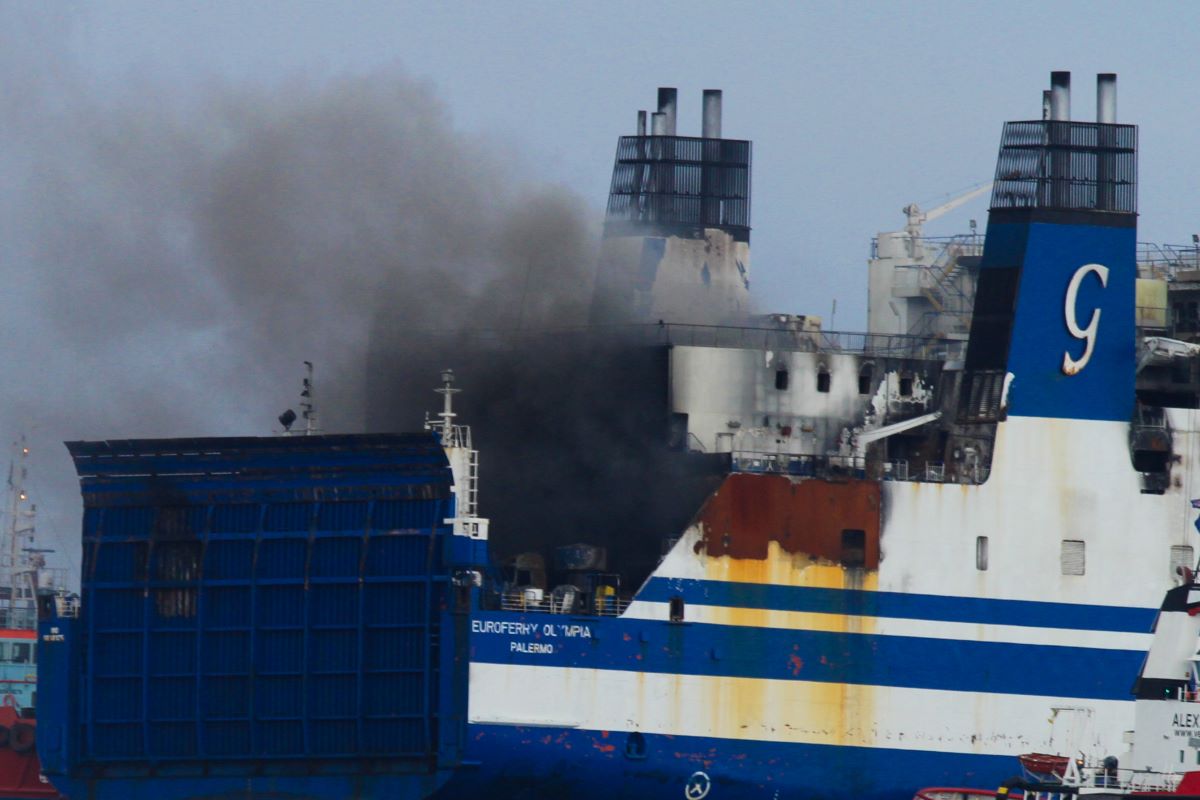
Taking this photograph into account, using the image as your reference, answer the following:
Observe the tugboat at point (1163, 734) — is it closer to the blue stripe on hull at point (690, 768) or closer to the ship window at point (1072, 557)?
the blue stripe on hull at point (690, 768)

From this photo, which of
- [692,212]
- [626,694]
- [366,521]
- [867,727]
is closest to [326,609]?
[366,521]

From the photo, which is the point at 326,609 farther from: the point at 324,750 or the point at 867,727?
the point at 867,727

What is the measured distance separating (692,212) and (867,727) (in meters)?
13.7

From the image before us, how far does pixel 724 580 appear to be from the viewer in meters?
54.2

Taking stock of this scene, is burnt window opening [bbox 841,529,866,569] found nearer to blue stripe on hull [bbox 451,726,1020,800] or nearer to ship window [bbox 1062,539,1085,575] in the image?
blue stripe on hull [bbox 451,726,1020,800]

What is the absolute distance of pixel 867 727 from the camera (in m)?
54.9

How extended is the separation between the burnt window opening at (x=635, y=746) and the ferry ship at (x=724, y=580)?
1.6 inches

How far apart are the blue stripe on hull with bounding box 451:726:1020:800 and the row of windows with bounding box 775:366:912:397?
7.28 m

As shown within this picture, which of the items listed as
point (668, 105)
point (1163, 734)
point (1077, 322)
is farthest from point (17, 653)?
point (1163, 734)

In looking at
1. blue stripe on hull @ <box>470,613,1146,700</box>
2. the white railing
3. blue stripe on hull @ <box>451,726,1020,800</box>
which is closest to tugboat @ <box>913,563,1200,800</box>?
blue stripe on hull @ <box>451,726,1020,800</box>

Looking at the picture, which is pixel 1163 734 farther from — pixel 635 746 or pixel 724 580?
pixel 635 746

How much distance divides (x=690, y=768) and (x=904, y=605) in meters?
5.26

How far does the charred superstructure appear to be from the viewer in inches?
2420

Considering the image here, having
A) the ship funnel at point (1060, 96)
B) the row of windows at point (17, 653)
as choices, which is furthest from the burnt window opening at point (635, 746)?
the row of windows at point (17, 653)
